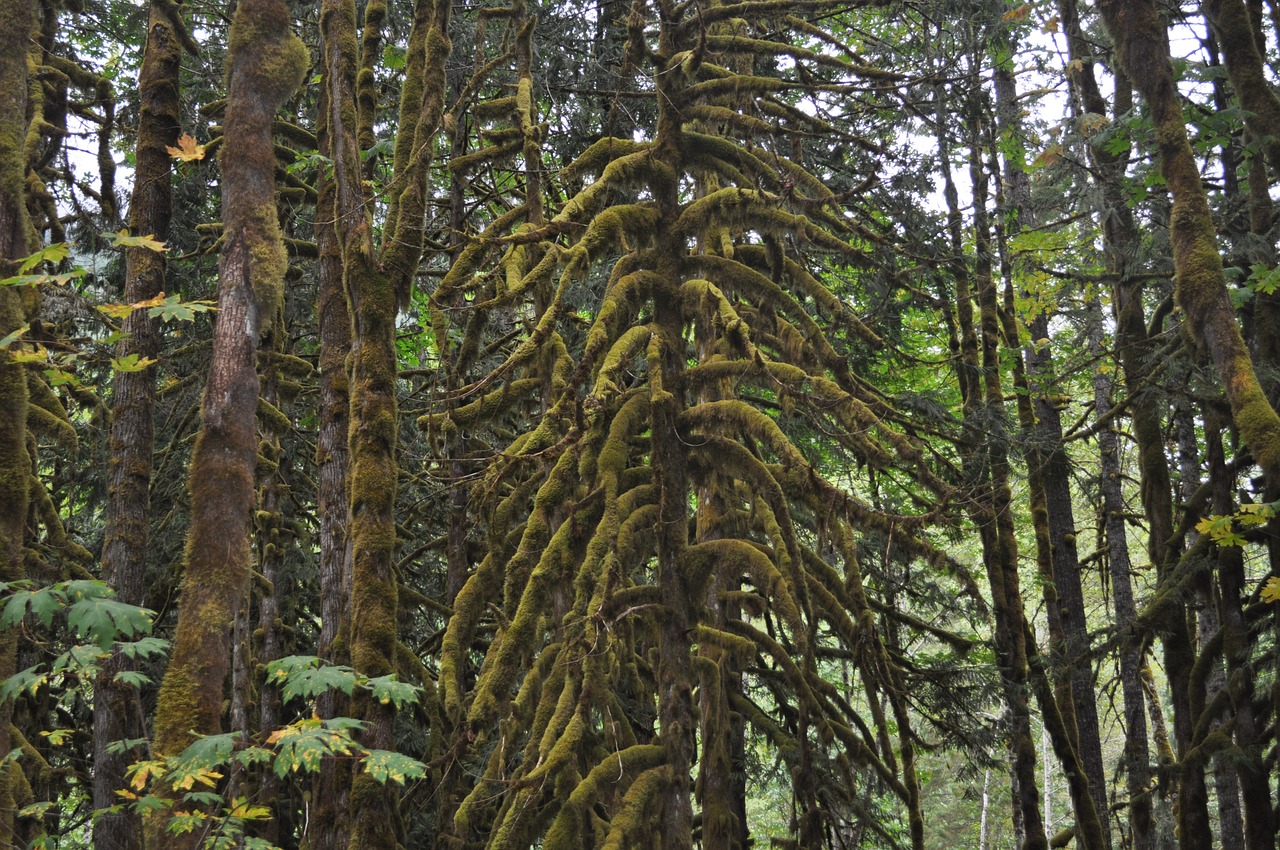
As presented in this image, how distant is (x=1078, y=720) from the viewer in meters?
12.0

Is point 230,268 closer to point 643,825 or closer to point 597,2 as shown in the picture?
point 643,825

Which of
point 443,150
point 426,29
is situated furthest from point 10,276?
point 443,150

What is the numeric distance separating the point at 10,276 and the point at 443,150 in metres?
7.26

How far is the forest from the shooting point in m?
5.52

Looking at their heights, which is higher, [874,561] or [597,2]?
[597,2]

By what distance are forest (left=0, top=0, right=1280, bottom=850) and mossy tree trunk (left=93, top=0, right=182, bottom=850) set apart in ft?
0.14

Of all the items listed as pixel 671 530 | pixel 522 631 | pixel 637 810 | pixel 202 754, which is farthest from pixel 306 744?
pixel 671 530

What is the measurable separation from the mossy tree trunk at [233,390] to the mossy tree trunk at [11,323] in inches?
41.6

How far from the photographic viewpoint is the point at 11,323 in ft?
17.3

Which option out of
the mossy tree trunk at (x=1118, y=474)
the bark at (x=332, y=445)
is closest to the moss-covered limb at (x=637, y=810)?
the bark at (x=332, y=445)

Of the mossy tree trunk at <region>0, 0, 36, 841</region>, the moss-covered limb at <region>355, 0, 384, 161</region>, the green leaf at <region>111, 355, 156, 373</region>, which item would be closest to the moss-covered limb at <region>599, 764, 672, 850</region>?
the mossy tree trunk at <region>0, 0, 36, 841</region>

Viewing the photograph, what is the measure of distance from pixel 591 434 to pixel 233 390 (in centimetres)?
241

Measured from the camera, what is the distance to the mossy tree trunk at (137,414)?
309 inches

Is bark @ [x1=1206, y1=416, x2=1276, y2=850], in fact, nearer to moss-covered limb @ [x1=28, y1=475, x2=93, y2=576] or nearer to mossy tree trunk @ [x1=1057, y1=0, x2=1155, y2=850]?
mossy tree trunk @ [x1=1057, y1=0, x2=1155, y2=850]
